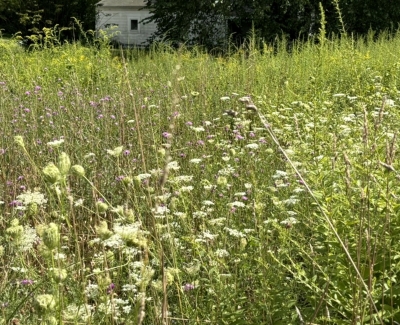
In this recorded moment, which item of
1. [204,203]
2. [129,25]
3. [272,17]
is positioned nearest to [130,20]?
[129,25]

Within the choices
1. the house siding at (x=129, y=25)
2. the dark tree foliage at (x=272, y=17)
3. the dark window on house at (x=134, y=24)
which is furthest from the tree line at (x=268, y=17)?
the dark window on house at (x=134, y=24)

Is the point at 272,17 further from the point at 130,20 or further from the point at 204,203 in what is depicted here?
the point at 130,20

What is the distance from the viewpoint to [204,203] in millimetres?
2162

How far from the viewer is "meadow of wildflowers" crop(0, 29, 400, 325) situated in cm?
136

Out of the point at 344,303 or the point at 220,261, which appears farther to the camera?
the point at 220,261

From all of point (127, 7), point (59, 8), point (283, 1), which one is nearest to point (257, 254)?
point (283, 1)

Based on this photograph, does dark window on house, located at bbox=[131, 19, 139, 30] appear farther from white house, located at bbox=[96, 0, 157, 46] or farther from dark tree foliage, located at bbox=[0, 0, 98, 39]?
dark tree foliage, located at bbox=[0, 0, 98, 39]

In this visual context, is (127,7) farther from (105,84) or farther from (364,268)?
(364,268)

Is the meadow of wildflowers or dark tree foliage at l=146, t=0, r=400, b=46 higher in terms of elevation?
dark tree foliage at l=146, t=0, r=400, b=46

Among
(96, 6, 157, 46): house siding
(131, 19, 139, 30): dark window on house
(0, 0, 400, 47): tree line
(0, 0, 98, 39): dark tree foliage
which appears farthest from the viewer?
(131, 19, 139, 30): dark window on house

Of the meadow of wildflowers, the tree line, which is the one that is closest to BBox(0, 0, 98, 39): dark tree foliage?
the tree line

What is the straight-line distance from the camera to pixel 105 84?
6078 mm

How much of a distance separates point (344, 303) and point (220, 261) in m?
0.41

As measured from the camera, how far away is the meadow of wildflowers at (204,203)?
1.36 meters
